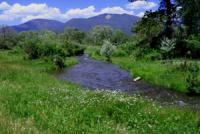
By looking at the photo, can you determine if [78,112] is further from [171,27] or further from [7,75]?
[171,27]

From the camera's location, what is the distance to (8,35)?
125m

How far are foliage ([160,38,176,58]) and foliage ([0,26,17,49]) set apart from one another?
65.2m

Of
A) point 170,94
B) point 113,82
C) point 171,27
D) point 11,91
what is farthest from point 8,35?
point 11,91

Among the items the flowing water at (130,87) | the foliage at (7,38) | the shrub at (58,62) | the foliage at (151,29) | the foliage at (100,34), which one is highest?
the foliage at (151,29)

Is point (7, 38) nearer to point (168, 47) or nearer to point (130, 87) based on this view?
point (168, 47)

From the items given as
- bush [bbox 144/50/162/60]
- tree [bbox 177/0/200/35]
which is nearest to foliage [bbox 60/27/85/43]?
tree [bbox 177/0/200/35]

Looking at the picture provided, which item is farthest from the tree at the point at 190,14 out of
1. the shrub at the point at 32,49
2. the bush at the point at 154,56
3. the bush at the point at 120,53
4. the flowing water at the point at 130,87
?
the shrub at the point at 32,49

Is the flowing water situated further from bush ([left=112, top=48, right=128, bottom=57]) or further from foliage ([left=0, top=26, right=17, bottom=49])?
foliage ([left=0, top=26, right=17, bottom=49])

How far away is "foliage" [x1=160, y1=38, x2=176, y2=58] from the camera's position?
52719 millimetres

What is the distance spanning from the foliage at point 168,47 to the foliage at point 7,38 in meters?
65.2

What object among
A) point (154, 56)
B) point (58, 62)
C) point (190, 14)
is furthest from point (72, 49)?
point (154, 56)

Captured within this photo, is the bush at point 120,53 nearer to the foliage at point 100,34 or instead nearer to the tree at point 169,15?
the tree at point 169,15

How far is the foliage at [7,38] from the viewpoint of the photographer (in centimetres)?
11169

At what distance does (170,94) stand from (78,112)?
16.4 metres
